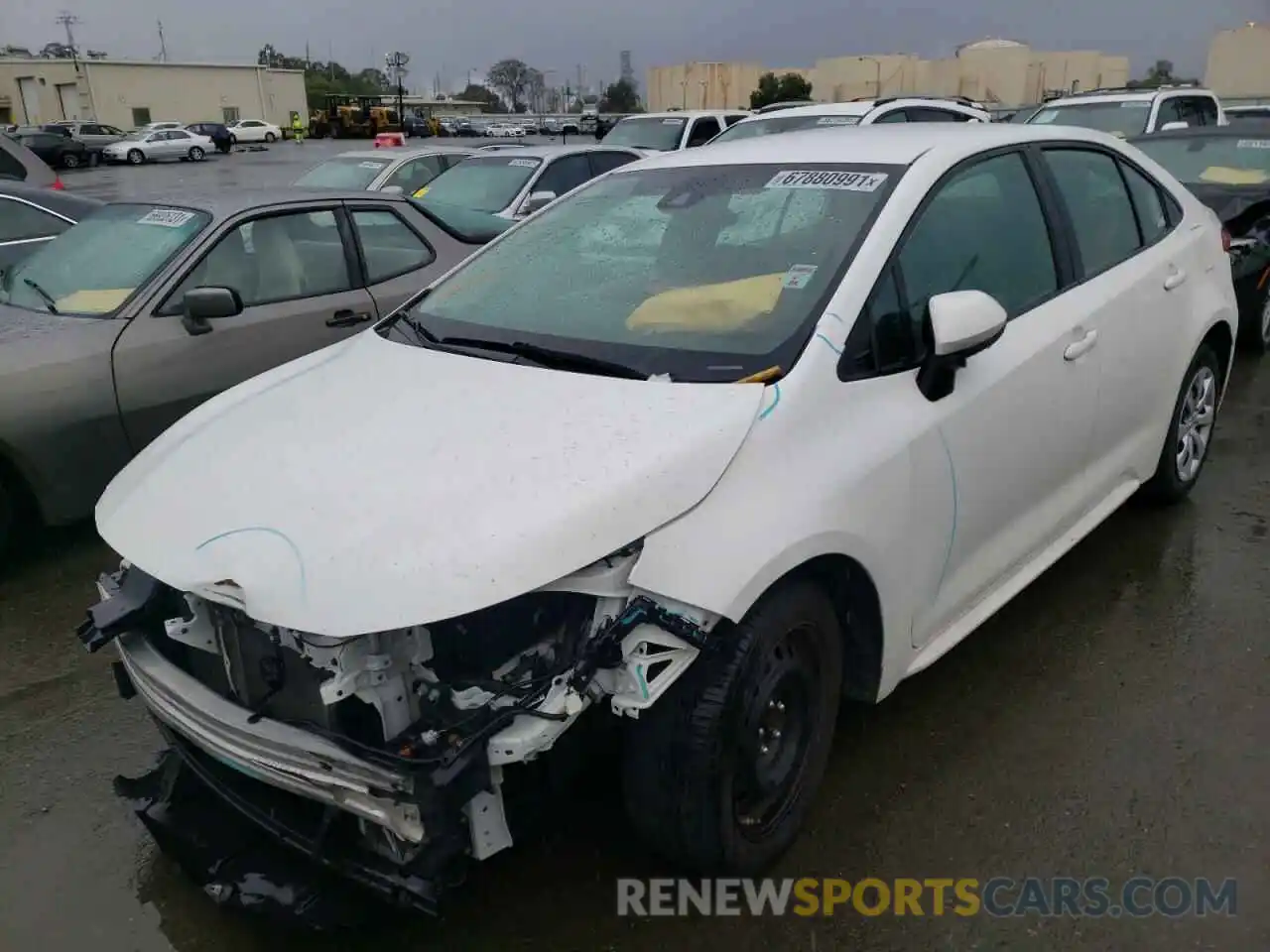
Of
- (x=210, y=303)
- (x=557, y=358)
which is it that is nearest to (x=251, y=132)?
(x=210, y=303)

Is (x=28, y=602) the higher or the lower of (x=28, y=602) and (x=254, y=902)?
the lower

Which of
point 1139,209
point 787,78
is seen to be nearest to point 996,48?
point 787,78

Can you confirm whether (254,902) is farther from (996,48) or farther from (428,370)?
(996,48)

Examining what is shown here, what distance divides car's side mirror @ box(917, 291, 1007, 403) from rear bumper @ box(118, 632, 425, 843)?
1707 mm

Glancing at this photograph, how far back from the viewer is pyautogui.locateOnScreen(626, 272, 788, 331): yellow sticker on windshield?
279 centimetres

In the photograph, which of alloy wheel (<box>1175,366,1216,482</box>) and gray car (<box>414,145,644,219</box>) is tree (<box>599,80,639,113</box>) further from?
alloy wheel (<box>1175,366,1216,482</box>)

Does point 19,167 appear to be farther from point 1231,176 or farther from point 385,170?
point 1231,176

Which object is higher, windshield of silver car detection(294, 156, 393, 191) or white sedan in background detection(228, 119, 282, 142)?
windshield of silver car detection(294, 156, 393, 191)

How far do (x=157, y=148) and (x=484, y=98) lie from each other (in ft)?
267

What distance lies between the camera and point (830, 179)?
3096 mm

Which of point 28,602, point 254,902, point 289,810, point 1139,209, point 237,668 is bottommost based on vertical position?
point 28,602

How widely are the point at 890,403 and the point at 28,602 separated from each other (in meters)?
3.56

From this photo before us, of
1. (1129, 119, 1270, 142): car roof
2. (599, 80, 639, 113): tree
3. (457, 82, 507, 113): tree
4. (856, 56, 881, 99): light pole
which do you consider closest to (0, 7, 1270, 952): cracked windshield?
(1129, 119, 1270, 142): car roof

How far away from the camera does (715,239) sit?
313cm
